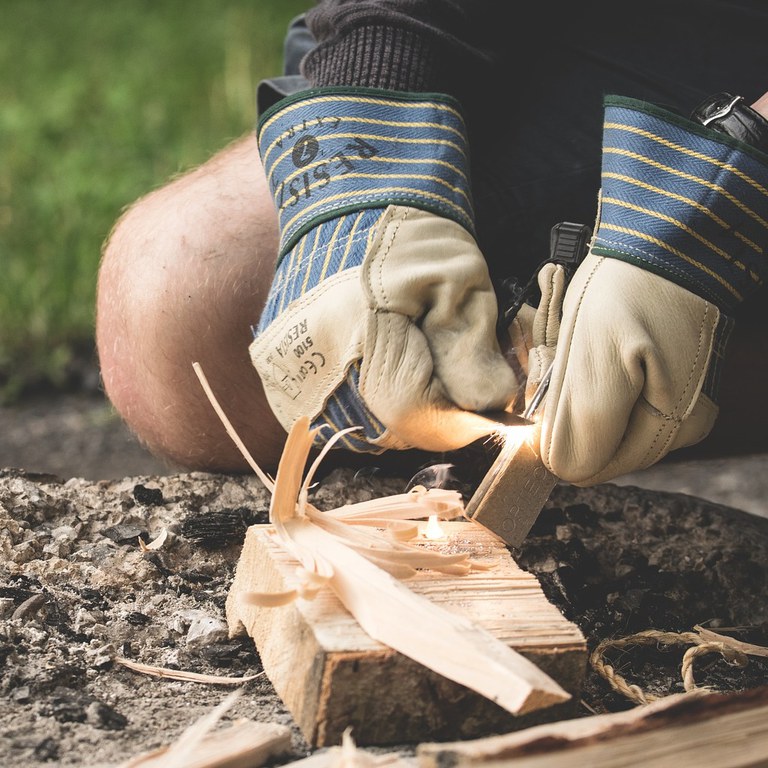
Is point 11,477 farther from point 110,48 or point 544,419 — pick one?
point 110,48

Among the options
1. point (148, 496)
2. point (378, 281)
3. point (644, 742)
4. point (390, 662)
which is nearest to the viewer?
point (644, 742)

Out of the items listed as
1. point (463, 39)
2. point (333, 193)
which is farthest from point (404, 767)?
point (463, 39)

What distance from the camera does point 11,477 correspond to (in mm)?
1867

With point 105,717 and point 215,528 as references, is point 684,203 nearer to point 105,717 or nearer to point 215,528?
point 215,528

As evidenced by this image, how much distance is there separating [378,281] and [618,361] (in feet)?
1.21

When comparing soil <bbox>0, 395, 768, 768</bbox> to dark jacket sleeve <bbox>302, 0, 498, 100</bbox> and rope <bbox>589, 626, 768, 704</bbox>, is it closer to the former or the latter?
rope <bbox>589, 626, 768, 704</bbox>

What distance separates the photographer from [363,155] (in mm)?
1637

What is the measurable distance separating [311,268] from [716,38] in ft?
3.64

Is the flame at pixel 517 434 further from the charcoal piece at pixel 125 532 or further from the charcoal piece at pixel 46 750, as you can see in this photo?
the charcoal piece at pixel 46 750

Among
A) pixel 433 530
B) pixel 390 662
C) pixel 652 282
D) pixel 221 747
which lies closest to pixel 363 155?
→ pixel 652 282

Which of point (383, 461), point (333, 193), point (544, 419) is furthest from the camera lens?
point (383, 461)

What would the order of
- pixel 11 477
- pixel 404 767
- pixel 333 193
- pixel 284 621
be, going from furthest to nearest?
pixel 11 477 < pixel 333 193 < pixel 284 621 < pixel 404 767

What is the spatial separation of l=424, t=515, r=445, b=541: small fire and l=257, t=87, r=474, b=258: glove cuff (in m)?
0.48

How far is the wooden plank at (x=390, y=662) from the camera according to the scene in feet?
3.83
